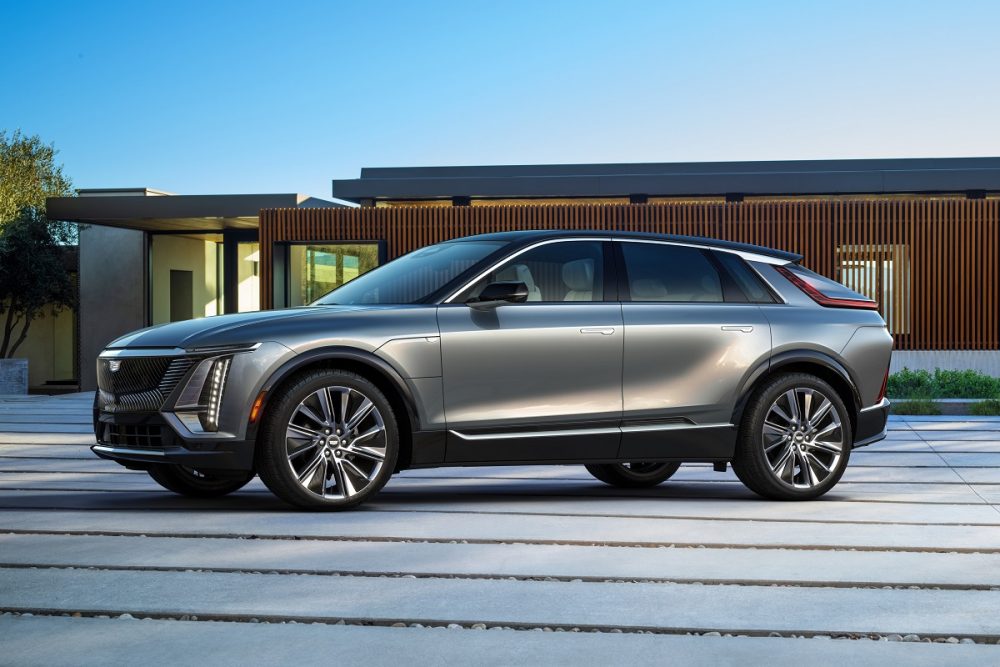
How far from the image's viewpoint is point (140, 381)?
754 centimetres

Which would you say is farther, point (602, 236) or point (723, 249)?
point (723, 249)

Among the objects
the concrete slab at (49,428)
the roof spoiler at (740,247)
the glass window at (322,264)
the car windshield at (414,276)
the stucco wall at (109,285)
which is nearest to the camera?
the car windshield at (414,276)

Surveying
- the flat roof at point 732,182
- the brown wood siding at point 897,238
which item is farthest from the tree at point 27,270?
the brown wood siding at point 897,238

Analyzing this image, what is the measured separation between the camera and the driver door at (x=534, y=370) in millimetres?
7699

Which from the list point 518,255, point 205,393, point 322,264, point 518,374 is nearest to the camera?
point 205,393

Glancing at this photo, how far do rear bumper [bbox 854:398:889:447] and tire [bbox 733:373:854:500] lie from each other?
6.9 inches

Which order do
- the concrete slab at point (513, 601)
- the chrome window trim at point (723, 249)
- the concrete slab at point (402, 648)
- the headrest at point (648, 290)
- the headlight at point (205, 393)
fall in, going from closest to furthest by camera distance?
the concrete slab at point (402, 648) < the concrete slab at point (513, 601) < the headlight at point (205, 393) < the headrest at point (648, 290) < the chrome window trim at point (723, 249)

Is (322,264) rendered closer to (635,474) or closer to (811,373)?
(635,474)

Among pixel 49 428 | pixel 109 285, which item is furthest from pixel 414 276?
pixel 109 285

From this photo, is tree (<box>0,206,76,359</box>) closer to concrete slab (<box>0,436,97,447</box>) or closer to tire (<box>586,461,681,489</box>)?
concrete slab (<box>0,436,97,447</box>)

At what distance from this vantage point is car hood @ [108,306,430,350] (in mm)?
7344

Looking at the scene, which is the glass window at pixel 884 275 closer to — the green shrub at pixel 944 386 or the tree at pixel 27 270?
the green shrub at pixel 944 386

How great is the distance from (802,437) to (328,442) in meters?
2.89

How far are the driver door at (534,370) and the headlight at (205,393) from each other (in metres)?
1.18
